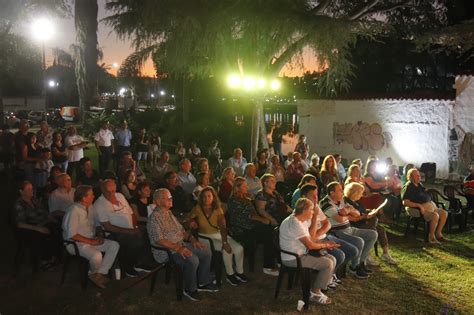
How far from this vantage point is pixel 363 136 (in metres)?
17.8

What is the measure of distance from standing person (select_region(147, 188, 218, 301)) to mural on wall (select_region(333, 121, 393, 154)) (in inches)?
474

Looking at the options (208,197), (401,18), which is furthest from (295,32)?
(208,197)

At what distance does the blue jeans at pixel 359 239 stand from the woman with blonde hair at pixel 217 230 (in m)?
1.47

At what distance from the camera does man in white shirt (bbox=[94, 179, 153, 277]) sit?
6879 millimetres

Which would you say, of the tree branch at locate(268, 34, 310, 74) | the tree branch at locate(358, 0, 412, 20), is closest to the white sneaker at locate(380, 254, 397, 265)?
the tree branch at locate(268, 34, 310, 74)

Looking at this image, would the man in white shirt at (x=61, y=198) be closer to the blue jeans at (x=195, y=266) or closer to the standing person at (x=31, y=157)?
the blue jeans at (x=195, y=266)

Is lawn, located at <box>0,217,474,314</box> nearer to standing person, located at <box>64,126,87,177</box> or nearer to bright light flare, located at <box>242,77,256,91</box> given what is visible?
standing person, located at <box>64,126,87,177</box>

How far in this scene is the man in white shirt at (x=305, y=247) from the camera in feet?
20.1

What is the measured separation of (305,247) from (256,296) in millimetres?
927

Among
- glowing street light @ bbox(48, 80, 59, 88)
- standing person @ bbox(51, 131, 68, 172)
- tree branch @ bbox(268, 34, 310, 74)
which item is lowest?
standing person @ bbox(51, 131, 68, 172)

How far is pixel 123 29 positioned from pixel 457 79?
10.1 m

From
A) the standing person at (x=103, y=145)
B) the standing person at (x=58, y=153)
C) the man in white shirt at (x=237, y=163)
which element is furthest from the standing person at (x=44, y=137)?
the man in white shirt at (x=237, y=163)

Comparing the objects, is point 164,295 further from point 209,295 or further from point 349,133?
point 349,133

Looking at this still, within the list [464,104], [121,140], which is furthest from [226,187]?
[464,104]
